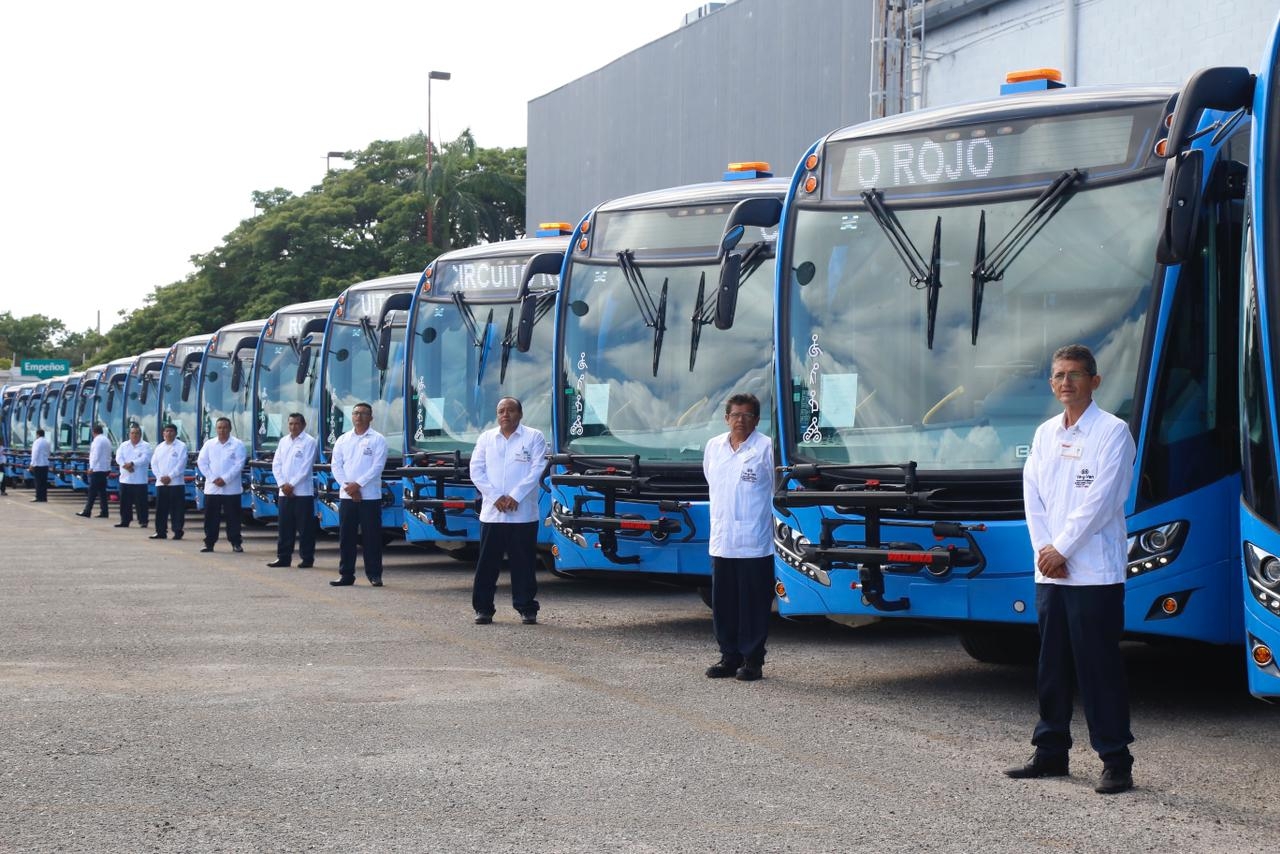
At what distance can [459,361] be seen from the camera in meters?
16.5

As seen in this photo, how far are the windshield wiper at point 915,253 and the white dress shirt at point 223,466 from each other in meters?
13.6

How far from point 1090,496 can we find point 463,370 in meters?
10.2

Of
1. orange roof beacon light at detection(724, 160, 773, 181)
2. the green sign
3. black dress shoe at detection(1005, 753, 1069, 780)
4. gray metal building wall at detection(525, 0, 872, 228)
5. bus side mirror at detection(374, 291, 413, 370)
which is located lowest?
black dress shoe at detection(1005, 753, 1069, 780)

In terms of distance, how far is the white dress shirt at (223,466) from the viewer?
848 inches

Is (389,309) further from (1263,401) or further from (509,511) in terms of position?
(1263,401)

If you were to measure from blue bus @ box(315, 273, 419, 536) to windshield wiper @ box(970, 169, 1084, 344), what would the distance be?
9.50 metres

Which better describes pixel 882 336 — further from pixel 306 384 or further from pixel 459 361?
pixel 306 384

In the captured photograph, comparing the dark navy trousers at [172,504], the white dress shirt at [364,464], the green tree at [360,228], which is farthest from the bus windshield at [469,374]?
the green tree at [360,228]

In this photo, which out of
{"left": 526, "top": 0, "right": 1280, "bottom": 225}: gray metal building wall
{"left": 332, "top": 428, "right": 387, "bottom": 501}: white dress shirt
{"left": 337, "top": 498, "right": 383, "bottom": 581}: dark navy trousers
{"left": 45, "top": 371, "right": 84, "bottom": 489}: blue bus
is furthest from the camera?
{"left": 45, "top": 371, "right": 84, "bottom": 489}: blue bus

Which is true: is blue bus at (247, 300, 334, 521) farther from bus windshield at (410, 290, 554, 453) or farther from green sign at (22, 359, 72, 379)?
green sign at (22, 359, 72, 379)

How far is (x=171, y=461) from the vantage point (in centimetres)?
2398

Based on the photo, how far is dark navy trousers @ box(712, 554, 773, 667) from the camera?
988 centimetres

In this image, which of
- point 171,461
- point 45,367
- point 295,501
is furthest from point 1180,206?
point 45,367

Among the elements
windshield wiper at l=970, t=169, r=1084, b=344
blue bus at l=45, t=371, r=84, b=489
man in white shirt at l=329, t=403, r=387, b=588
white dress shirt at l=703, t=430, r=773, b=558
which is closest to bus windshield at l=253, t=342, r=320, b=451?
man in white shirt at l=329, t=403, r=387, b=588
